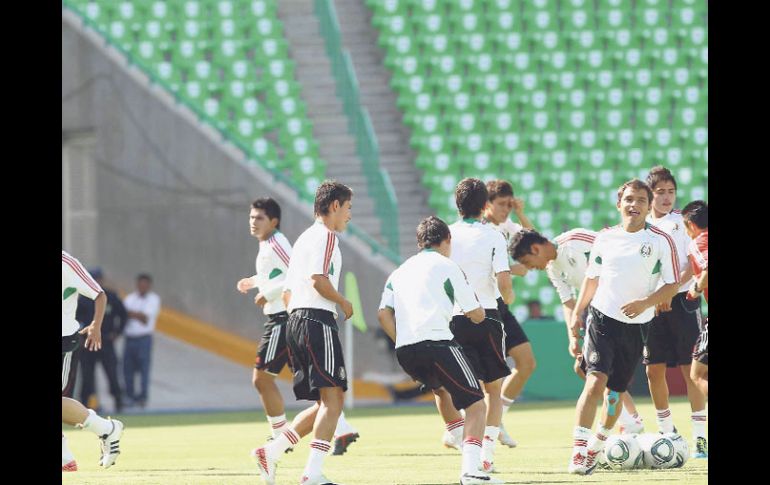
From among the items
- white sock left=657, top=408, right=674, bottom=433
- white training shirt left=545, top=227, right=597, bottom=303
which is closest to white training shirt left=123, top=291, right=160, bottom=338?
white training shirt left=545, top=227, right=597, bottom=303

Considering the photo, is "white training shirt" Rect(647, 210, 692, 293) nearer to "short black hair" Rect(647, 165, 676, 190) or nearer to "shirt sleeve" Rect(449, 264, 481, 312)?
"short black hair" Rect(647, 165, 676, 190)

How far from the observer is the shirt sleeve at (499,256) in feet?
32.1

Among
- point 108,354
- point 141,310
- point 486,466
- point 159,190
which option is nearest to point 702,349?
point 486,466

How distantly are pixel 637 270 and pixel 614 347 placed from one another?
52 centimetres

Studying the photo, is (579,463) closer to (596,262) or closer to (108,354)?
(596,262)

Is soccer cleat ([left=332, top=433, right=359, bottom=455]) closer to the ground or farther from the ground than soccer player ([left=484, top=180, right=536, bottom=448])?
closer to the ground

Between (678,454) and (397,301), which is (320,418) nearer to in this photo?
(397,301)

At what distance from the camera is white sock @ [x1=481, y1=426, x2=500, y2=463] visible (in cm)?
956

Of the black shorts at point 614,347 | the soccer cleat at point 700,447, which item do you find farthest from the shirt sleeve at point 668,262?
the soccer cleat at point 700,447

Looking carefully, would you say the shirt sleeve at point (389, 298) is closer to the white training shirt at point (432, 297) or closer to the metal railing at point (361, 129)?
the white training shirt at point (432, 297)

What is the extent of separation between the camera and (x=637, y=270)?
9203 mm

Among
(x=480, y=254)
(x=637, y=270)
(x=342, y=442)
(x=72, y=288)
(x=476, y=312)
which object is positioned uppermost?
(x=480, y=254)

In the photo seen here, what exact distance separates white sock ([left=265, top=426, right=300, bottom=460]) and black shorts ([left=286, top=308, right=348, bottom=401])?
279mm
